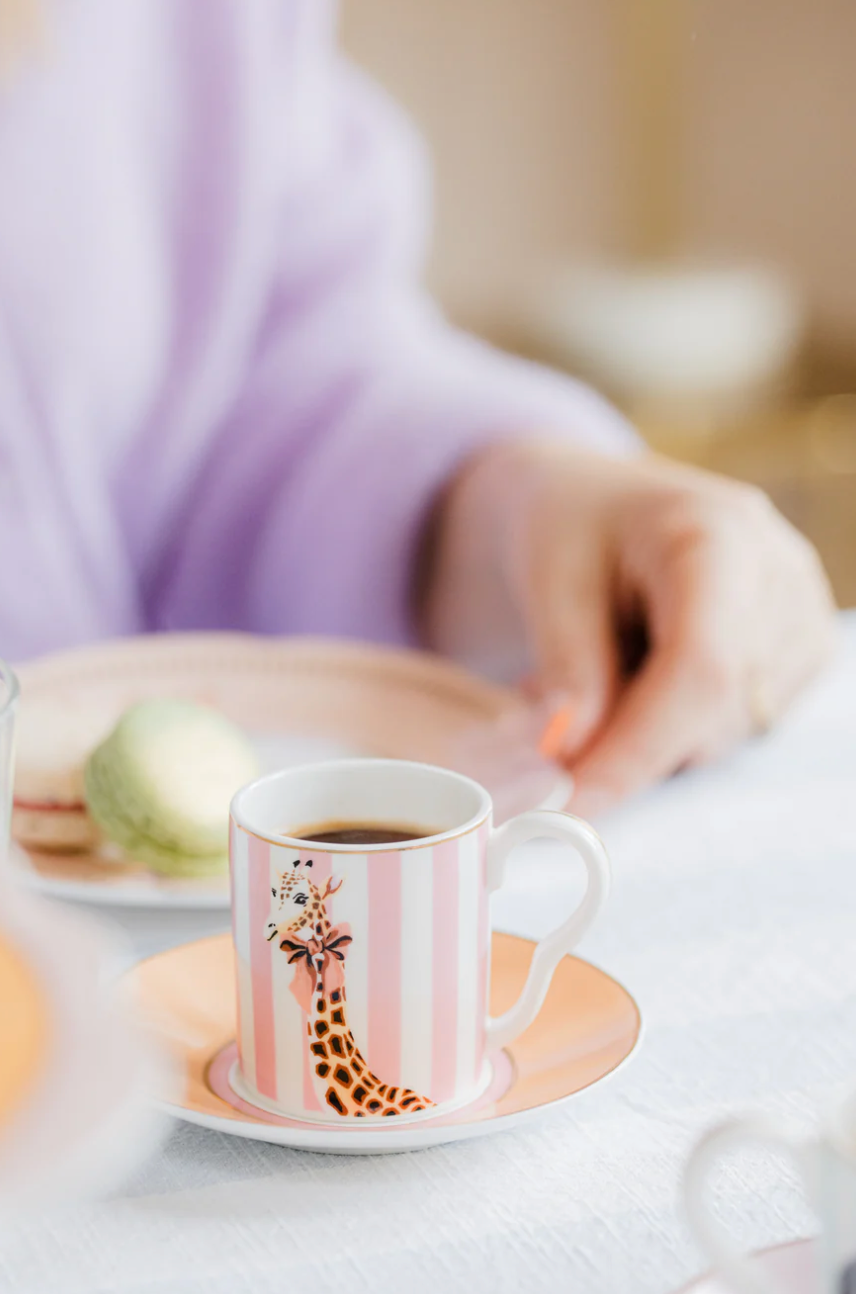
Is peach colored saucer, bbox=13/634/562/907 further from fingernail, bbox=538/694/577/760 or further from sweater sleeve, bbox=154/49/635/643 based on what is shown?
sweater sleeve, bbox=154/49/635/643

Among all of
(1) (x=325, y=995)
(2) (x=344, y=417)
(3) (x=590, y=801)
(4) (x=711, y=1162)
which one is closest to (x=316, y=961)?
(1) (x=325, y=995)

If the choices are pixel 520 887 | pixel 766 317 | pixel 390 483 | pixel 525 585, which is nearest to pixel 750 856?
pixel 520 887

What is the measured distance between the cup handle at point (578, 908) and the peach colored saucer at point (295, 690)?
218 mm

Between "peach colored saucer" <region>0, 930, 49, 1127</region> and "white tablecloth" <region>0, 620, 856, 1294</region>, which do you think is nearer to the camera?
"peach colored saucer" <region>0, 930, 49, 1127</region>

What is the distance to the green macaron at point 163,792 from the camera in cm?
44

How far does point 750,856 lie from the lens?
480mm

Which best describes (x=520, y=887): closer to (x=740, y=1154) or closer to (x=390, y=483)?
(x=740, y=1154)

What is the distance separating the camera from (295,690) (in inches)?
23.1

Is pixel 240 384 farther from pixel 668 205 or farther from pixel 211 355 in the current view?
pixel 668 205

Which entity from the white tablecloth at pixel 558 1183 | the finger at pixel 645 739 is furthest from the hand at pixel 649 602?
the white tablecloth at pixel 558 1183

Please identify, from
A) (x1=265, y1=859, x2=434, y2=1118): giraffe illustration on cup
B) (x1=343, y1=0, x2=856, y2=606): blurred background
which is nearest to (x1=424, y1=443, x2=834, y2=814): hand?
(x1=265, y1=859, x2=434, y2=1118): giraffe illustration on cup

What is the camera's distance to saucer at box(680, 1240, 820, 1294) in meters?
→ 0.22

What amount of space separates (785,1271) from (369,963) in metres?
0.10

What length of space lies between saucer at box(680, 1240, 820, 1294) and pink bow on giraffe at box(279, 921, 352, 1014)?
0.10 metres
